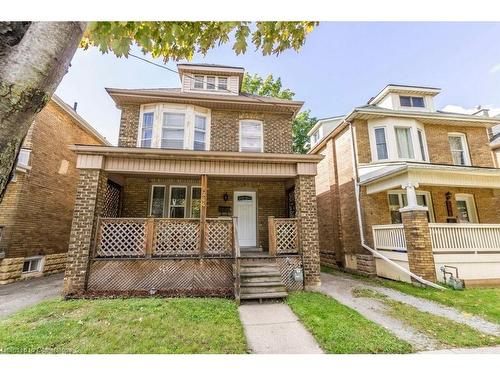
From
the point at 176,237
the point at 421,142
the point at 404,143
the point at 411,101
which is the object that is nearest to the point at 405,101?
the point at 411,101

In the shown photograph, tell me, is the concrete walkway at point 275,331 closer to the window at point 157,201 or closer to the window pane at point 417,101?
the window at point 157,201

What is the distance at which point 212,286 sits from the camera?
7207mm

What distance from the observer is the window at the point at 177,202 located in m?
10.2

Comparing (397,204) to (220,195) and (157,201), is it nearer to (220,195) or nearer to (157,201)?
(220,195)

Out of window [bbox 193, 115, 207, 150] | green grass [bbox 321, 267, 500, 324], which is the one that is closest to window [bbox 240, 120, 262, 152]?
window [bbox 193, 115, 207, 150]

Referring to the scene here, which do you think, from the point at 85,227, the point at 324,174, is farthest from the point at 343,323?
the point at 324,174

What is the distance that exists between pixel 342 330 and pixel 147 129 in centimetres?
930

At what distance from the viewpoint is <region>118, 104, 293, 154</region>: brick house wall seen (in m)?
9.73

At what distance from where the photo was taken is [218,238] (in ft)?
25.3


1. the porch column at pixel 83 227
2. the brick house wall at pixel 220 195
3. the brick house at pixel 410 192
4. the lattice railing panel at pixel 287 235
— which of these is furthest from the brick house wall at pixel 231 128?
the lattice railing panel at pixel 287 235

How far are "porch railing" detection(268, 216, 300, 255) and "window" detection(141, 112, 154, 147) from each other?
5756mm

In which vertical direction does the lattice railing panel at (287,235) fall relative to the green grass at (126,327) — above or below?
above

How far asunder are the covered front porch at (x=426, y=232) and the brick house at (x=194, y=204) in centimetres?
349

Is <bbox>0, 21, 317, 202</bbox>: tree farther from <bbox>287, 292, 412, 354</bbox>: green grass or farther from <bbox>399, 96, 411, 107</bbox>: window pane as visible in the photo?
<bbox>399, 96, 411, 107</bbox>: window pane
